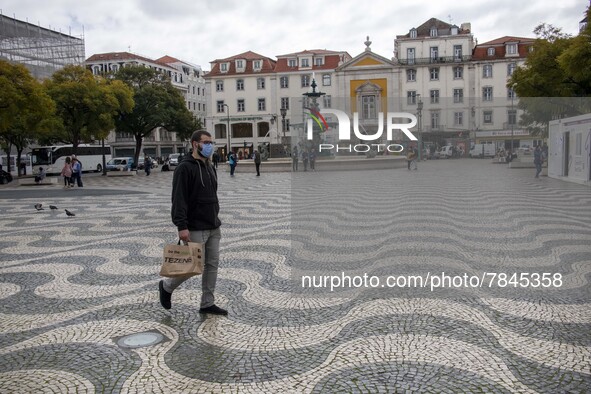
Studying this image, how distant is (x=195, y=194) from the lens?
4.96 metres

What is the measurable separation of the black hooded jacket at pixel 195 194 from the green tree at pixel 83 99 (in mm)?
28586

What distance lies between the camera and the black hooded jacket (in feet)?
→ 16.0

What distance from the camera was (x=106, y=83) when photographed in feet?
116

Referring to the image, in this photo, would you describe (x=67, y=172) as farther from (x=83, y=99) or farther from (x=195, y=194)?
(x=195, y=194)

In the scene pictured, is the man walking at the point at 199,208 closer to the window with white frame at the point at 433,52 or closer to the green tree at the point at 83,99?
the green tree at the point at 83,99

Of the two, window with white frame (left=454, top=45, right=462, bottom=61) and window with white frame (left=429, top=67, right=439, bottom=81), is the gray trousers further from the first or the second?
window with white frame (left=454, top=45, right=462, bottom=61)

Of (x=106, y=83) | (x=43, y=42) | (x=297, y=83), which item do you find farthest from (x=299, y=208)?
(x=297, y=83)

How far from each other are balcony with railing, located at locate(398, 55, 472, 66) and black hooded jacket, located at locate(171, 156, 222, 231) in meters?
49.0

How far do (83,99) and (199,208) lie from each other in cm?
2891

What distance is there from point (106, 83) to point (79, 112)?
4.42m

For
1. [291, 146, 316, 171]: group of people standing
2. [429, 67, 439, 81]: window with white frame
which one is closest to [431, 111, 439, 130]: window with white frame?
[291, 146, 316, 171]: group of people standing

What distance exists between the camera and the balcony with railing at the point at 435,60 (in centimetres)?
5085

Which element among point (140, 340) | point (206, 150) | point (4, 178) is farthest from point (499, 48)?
point (140, 340)

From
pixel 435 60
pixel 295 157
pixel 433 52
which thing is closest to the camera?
pixel 295 157
